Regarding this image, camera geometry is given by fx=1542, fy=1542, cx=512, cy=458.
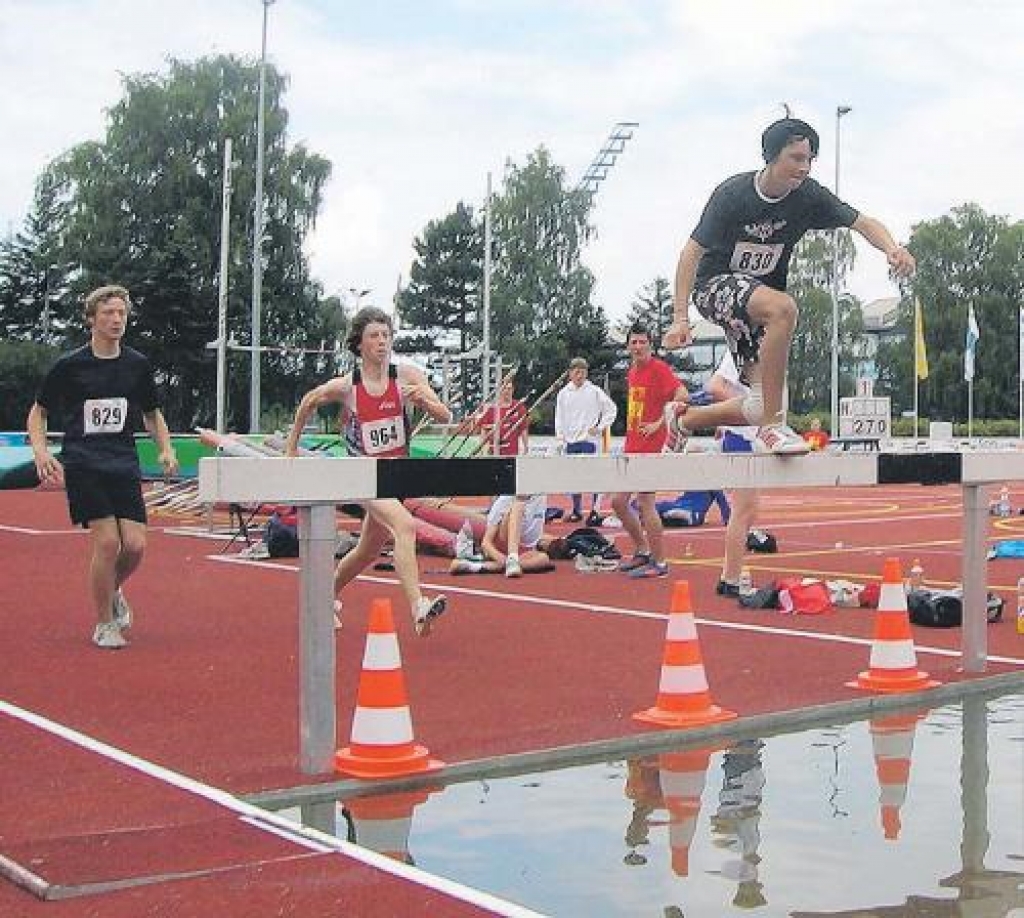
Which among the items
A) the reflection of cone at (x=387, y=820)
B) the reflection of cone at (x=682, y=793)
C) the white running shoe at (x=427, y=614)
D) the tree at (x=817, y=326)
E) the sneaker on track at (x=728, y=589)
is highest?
the tree at (x=817, y=326)

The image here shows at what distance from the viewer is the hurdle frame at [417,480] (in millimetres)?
5734

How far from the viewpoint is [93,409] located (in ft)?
30.7

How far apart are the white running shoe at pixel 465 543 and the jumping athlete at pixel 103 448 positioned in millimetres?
5417

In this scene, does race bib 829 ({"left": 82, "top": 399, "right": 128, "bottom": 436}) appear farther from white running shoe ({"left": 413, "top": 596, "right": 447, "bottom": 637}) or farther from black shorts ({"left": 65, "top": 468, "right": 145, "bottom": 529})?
white running shoe ({"left": 413, "top": 596, "right": 447, "bottom": 637})

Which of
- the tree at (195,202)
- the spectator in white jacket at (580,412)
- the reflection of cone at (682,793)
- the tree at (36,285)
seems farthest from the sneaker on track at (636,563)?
the tree at (36,285)

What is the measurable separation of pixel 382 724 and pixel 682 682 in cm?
157

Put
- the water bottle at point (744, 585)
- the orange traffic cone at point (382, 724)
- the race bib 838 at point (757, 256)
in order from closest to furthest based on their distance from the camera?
the orange traffic cone at point (382, 724), the race bib 838 at point (757, 256), the water bottle at point (744, 585)

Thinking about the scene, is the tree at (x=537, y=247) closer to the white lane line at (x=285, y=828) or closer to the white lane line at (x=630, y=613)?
the white lane line at (x=630, y=613)

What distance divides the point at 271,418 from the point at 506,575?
5211 centimetres

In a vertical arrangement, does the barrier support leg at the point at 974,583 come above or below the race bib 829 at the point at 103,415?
below

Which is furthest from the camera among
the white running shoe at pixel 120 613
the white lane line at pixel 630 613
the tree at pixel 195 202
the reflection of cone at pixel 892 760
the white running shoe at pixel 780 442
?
the tree at pixel 195 202

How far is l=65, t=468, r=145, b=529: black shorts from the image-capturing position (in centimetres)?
924

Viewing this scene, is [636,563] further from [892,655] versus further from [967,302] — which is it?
[967,302]

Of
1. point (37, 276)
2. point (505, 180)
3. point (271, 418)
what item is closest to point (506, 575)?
point (271, 418)
